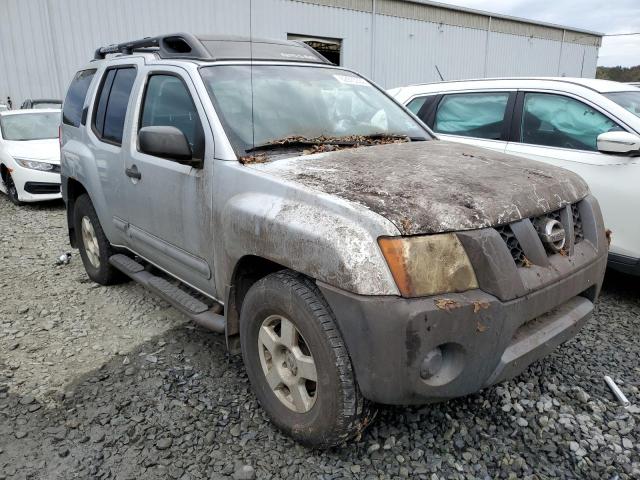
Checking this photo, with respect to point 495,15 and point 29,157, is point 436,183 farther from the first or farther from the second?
point 495,15

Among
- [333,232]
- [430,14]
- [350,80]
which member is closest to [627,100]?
[350,80]

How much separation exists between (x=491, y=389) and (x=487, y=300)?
1103 millimetres

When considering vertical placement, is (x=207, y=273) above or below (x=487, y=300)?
below

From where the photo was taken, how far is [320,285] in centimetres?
201

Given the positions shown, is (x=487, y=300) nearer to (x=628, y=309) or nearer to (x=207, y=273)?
(x=207, y=273)

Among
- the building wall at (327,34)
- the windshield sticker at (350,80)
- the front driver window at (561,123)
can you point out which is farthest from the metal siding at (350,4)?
the windshield sticker at (350,80)

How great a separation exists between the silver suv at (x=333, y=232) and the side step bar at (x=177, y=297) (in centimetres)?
2

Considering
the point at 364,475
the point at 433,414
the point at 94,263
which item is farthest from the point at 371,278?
the point at 94,263

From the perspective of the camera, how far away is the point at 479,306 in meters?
1.91

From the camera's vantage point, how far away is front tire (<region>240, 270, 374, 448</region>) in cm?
204

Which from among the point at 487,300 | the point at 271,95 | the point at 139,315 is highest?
the point at 271,95

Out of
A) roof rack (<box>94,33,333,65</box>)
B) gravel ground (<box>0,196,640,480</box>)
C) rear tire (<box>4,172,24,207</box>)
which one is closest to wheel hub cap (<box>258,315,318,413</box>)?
gravel ground (<box>0,196,640,480</box>)

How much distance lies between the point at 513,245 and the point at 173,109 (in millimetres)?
2239

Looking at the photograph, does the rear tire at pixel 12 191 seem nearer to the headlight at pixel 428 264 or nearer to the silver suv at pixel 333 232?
the silver suv at pixel 333 232
